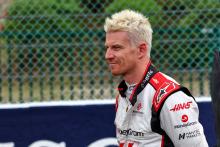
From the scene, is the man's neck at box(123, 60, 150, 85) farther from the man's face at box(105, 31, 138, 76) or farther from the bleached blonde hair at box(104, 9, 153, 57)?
the bleached blonde hair at box(104, 9, 153, 57)

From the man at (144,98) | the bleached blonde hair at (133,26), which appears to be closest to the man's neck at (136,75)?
the man at (144,98)

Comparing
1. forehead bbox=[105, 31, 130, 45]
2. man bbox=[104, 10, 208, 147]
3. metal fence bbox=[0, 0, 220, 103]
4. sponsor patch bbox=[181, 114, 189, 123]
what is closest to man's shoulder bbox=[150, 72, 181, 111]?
man bbox=[104, 10, 208, 147]

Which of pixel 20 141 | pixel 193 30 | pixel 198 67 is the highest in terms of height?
pixel 193 30

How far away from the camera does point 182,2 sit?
5.79m

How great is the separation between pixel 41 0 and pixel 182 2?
1326mm

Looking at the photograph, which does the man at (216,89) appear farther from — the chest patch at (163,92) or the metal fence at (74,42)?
the metal fence at (74,42)

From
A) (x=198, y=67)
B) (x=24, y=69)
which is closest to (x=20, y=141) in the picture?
(x=24, y=69)

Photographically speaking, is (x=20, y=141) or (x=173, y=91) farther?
(x=20, y=141)

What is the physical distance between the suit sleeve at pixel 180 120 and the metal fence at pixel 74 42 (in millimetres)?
2692

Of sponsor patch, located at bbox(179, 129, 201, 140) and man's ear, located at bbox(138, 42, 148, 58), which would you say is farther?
man's ear, located at bbox(138, 42, 148, 58)

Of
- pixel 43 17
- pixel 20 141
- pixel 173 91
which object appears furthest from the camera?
pixel 43 17

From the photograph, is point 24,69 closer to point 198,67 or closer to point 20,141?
point 20,141

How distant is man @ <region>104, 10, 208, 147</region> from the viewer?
9.86ft

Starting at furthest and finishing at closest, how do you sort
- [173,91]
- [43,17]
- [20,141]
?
[43,17] < [20,141] < [173,91]
